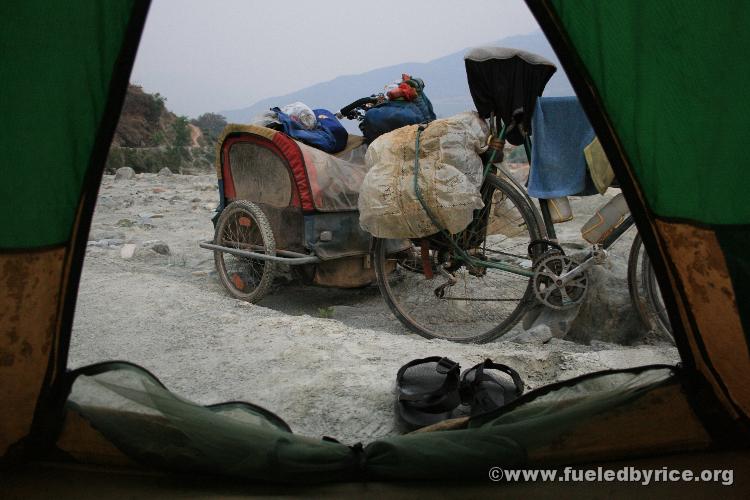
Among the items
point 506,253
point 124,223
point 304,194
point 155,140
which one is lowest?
point 506,253

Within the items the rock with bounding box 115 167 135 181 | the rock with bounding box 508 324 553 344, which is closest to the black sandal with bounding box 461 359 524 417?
the rock with bounding box 508 324 553 344

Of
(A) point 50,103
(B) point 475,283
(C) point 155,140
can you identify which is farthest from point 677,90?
(C) point 155,140

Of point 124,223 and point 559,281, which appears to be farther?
point 124,223

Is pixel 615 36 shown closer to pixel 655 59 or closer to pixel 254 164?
pixel 655 59

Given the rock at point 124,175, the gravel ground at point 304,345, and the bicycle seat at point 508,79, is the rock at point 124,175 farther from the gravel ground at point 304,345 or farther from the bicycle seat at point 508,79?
the bicycle seat at point 508,79

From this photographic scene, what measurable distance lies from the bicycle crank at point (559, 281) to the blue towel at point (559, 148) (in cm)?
35

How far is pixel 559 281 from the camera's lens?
9.86 feet

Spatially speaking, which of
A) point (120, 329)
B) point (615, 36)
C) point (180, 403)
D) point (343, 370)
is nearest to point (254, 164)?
point (120, 329)

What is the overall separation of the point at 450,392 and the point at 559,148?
1548mm

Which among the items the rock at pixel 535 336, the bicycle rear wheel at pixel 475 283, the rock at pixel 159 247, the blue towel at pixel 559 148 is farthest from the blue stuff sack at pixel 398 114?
the rock at pixel 159 247

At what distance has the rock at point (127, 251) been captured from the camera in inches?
199

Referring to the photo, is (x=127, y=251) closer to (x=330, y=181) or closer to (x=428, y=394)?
(x=330, y=181)

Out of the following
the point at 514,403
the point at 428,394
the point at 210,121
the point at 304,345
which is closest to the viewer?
the point at 514,403

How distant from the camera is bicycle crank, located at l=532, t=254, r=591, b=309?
3010 millimetres
